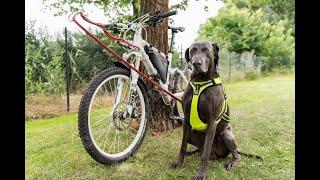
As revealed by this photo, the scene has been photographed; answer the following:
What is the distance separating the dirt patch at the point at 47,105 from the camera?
7.16 meters

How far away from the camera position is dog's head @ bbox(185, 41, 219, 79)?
3.05 metres

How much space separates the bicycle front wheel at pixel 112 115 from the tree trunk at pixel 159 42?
18.4 inches

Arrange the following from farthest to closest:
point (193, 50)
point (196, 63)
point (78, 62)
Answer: point (78, 62) < point (193, 50) < point (196, 63)

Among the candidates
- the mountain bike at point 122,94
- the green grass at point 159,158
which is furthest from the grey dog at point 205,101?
the mountain bike at point 122,94

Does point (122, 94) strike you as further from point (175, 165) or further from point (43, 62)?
point (43, 62)

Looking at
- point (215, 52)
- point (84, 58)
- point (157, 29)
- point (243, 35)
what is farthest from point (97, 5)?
point (243, 35)

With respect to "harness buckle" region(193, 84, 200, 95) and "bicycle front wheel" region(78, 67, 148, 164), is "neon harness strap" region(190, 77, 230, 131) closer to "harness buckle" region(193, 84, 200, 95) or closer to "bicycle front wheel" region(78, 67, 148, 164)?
"harness buckle" region(193, 84, 200, 95)

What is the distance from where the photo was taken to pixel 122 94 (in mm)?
3482

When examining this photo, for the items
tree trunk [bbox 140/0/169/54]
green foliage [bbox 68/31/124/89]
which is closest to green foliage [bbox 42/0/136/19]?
green foliage [bbox 68/31/124/89]

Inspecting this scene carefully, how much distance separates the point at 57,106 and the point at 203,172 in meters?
5.17

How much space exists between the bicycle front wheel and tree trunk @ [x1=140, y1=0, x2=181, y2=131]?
0.47m

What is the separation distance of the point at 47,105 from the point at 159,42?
403 centimetres
